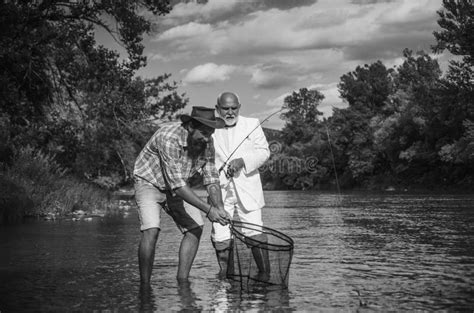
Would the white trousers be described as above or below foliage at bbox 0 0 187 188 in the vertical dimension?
below

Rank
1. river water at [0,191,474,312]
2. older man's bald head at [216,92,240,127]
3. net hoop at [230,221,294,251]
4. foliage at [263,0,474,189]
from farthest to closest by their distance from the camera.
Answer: foliage at [263,0,474,189] < older man's bald head at [216,92,240,127] < net hoop at [230,221,294,251] < river water at [0,191,474,312]

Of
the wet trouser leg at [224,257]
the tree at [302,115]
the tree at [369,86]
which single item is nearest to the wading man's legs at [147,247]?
the wet trouser leg at [224,257]

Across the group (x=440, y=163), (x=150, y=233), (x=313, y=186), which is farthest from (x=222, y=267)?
(x=313, y=186)

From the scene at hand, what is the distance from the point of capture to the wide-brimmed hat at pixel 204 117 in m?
6.83

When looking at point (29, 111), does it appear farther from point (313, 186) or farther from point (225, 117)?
point (313, 186)

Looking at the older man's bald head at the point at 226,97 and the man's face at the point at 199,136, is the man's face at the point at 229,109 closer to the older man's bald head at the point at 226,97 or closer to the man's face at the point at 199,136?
the older man's bald head at the point at 226,97

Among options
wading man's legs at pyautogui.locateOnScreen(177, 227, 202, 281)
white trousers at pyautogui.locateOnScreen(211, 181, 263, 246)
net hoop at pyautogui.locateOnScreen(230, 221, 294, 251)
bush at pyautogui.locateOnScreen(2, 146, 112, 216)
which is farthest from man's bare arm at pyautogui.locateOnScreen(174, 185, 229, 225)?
bush at pyautogui.locateOnScreen(2, 146, 112, 216)

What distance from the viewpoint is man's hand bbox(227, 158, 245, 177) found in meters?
7.71

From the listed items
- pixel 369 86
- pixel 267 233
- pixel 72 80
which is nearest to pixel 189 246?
pixel 267 233

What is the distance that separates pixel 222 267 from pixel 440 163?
209ft

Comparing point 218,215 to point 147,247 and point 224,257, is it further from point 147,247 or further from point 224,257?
point 224,257

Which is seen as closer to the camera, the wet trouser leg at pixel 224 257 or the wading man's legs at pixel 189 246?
the wading man's legs at pixel 189 246

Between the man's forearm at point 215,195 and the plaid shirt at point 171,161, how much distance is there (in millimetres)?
56

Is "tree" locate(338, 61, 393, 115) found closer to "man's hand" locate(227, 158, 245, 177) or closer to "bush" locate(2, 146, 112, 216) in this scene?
"bush" locate(2, 146, 112, 216)
